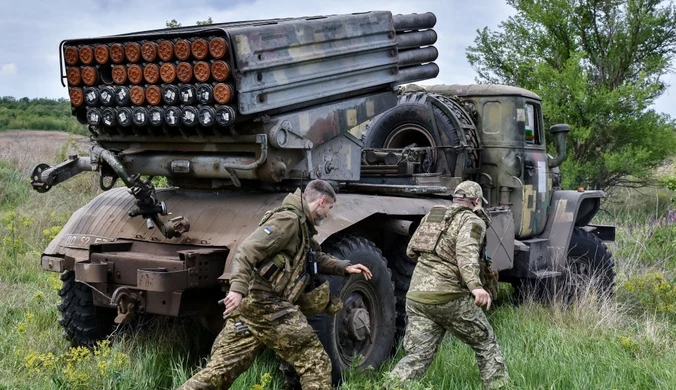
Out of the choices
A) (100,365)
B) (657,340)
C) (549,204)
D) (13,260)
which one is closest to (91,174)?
(13,260)

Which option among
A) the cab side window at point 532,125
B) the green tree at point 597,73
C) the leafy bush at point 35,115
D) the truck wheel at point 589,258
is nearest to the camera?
the cab side window at point 532,125

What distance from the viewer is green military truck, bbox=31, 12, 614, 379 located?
5.49 m

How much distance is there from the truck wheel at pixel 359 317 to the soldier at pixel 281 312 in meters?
0.63

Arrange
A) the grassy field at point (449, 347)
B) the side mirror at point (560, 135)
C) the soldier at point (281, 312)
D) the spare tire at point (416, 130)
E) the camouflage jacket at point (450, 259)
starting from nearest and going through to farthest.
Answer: the soldier at point (281, 312)
the camouflage jacket at point (450, 259)
the grassy field at point (449, 347)
the spare tire at point (416, 130)
the side mirror at point (560, 135)

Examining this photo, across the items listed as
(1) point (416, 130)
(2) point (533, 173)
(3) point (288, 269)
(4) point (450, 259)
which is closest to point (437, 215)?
(4) point (450, 259)

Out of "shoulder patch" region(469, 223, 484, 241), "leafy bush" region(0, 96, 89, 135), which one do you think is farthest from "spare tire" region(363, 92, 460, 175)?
"leafy bush" region(0, 96, 89, 135)

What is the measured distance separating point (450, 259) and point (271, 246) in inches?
52.2

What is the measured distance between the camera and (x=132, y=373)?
18.1 ft

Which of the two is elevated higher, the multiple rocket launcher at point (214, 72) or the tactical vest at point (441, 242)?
the multiple rocket launcher at point (214, 72)

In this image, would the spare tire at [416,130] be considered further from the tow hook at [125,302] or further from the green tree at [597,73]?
the green tree at [597,73]

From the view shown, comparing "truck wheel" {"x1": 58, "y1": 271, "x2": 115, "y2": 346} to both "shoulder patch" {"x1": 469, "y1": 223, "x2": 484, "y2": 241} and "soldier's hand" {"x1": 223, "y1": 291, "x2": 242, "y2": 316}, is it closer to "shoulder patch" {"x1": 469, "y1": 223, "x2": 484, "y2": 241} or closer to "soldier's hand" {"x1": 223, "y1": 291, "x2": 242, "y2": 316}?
"soldier's hand" {"x1": 223, "y1": 291, "x2": 242, "y2": 316}

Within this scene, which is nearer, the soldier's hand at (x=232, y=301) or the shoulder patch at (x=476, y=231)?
the soldier's hand at (x=232, y=301)

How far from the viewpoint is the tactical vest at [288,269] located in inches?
188

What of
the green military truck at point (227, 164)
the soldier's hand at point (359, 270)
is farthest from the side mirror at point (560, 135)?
the soldier's hand at point (359, 270)
